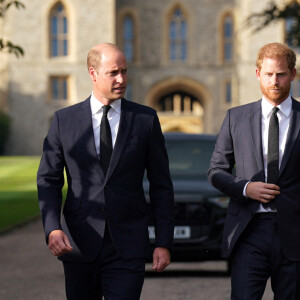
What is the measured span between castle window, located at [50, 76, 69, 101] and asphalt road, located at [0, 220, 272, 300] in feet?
141

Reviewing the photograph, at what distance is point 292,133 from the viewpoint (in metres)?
4.84

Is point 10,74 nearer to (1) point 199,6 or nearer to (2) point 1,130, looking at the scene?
(2) point 1,130

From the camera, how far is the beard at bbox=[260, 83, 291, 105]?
479 cm

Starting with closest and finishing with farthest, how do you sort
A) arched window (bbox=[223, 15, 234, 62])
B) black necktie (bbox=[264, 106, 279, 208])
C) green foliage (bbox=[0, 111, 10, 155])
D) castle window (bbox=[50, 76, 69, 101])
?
black necktie (bbox=[264, 106, 279, 208]) < green foliage (bbox=[0, 111, 10, 155]) < castle window (bbox=[50, 76, 69, 101]) < arched window (bbox=[223, 15, 234, 62])

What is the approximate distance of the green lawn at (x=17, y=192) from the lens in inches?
719

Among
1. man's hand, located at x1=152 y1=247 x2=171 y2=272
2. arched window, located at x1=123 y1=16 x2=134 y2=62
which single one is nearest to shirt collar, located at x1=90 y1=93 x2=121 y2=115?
man's hand, located at x1=152 y1=247 x2=171 y2=272

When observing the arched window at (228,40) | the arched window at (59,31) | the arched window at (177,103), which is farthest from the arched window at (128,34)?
the arched window at (177,103)

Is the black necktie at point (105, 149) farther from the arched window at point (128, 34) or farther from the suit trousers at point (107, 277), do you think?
the arched window at point (128, 34)

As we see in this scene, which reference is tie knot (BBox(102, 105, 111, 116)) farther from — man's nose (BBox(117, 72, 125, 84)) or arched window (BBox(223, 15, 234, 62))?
arched window (BBox(223, 15, 234, 62))

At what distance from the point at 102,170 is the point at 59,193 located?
278 mm

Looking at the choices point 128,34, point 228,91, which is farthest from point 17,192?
point 228,91

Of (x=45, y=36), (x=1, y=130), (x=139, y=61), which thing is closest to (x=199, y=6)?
(x=139, y=61)

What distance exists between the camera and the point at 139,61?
56.4 meters

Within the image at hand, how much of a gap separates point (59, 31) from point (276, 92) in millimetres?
50987
